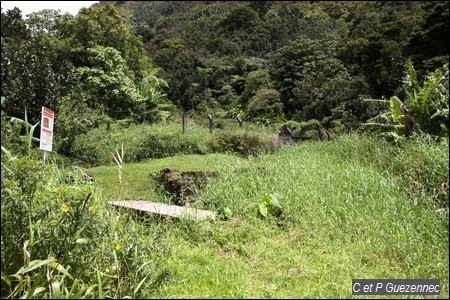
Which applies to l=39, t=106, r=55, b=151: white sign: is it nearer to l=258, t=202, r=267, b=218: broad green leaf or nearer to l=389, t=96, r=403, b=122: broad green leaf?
l=258, t=202, r=267, b=218: broad green leaf

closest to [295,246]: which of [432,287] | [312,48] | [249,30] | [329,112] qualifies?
[432,287]

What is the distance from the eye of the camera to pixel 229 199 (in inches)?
193

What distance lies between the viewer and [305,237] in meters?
3.85

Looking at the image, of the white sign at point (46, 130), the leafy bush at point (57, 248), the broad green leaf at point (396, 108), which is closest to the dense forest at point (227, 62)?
the white sign at point (46, 130)

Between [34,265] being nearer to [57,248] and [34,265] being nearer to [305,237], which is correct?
[57,248]

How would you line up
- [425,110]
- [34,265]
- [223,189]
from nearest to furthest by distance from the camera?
[34,265] → [223,189] → [425,110]

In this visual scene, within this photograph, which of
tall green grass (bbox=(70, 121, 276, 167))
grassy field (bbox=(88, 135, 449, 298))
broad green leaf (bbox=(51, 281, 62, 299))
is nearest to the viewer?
broad green leaf (bbox=(51, 281, 62, 299))

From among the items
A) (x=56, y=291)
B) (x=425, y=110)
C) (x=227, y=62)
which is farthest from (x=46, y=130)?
(x=227, y=62)

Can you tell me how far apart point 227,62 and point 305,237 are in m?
22.8

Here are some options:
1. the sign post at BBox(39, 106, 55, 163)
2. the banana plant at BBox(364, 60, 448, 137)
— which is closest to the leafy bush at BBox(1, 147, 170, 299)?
the sign post at BBox(39, 106, 55, 163)

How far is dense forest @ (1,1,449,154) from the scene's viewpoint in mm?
9867

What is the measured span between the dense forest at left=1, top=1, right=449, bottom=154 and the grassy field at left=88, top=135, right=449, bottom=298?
117 inches

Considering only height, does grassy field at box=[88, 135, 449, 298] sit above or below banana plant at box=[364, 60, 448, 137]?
below

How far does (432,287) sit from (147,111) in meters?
14.1
